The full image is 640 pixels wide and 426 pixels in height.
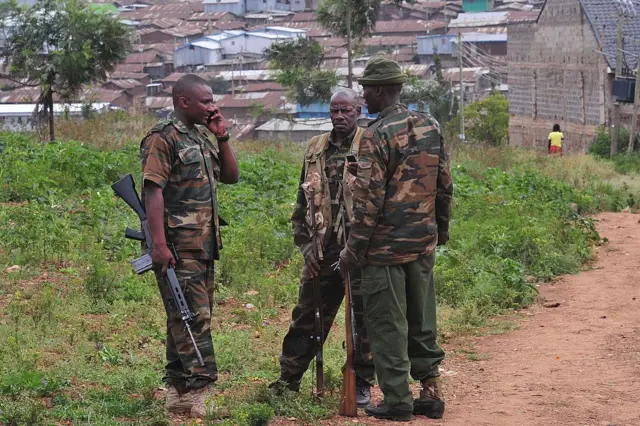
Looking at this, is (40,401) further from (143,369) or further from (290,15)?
(290,15)

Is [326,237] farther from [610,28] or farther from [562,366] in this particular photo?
[610,28]

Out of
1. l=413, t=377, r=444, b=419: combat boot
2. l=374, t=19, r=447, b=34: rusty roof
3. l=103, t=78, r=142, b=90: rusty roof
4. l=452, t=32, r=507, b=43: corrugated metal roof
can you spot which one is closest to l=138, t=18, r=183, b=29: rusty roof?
l=374, t=19, r=447, b=34: rusty roof

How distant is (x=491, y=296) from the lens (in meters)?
9.76

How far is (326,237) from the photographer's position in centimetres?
633

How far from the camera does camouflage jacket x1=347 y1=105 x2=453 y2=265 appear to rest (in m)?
5.91

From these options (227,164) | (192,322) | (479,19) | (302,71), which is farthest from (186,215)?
(479,19)

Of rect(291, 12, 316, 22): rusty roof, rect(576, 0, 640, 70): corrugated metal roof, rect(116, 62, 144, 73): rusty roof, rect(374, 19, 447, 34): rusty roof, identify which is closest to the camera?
rect(576, 0, 640, 70): corrugated metal roof

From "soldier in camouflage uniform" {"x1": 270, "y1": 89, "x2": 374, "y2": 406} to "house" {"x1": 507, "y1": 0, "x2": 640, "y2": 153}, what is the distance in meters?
25.4

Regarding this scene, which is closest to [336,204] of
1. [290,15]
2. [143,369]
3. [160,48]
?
[143,369]

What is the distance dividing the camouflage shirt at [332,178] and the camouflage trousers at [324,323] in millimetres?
192

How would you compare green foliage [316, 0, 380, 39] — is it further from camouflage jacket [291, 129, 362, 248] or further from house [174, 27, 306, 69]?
house [174, 27, 306, 69]

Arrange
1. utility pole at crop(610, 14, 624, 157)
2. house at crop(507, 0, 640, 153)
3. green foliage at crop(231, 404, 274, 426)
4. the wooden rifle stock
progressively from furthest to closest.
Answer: house at crop(507, 0, 640, 153), utility pole at crop(610, 14, 624, 157), the wooden rifle stock, green foliage at crop(231, 404, 274, 426)

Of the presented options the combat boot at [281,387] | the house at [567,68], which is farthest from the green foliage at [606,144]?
the combat boot at [281,387]

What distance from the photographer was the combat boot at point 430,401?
619 cm
